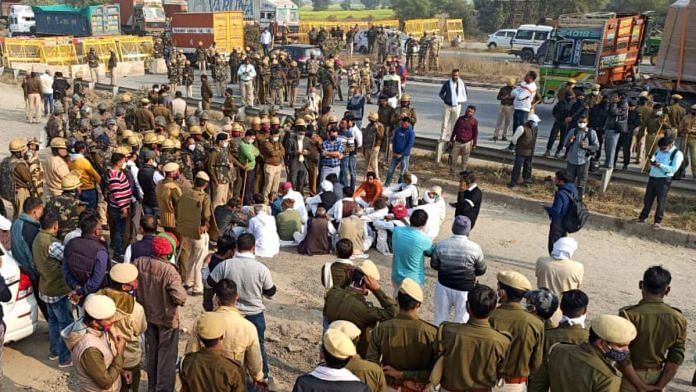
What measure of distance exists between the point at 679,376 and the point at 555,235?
255 cm

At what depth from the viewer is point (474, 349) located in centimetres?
439

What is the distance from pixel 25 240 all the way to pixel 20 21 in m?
44.9

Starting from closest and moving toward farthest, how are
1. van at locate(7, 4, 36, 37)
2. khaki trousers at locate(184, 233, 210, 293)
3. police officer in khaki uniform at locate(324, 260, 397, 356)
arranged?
police officer in khaki uniform at locate(324, 260, 397, 356) < khaki trousers at locate(184, 233, 210, 293) < van at locate(7, 4, 36, 37)

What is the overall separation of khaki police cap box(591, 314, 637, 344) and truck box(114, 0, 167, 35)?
39733 millimetres

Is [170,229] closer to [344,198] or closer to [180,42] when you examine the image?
[344,198]

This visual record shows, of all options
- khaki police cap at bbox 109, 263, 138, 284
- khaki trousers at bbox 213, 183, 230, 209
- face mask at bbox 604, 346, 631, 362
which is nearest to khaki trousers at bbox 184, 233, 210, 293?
khaki trousers at bbox 213, 183, 230, 209

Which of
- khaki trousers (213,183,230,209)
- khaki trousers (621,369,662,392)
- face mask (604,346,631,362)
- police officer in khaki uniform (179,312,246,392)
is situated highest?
face mask (604,346,631,362)

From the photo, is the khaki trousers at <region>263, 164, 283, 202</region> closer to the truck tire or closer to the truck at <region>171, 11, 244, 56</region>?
the truck at <region>171, 11, 244, 56</region>

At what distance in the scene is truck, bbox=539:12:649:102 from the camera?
19234 mm

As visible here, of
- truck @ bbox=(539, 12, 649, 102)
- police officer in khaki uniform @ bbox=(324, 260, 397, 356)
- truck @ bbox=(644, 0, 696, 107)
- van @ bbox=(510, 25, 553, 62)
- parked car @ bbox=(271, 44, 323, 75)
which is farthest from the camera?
van @ bbox=(510, 25, 553, 62)

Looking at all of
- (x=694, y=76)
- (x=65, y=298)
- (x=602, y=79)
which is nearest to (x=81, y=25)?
(x=602, y=79)

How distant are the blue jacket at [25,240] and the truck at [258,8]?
3422 cm

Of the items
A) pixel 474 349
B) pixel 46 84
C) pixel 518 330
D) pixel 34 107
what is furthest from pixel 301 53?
pixel 474 349

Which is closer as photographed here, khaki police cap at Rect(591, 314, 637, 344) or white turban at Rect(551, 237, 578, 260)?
khaki police cap at Rect(591, 314, 637, 344)
